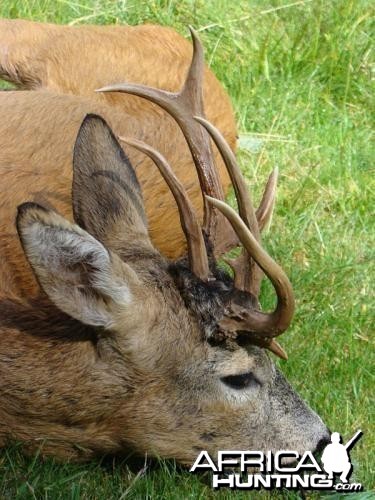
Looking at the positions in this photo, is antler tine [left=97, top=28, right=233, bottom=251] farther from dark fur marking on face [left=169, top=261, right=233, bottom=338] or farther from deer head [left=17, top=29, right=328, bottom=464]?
dark fur marking on face [left=169, top=261, right=233, bottom=338]

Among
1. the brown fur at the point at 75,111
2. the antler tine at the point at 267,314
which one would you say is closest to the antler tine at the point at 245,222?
the antler tine at the point at 267,314

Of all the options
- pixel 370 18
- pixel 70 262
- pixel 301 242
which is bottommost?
pixel 301 242

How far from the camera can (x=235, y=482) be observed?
4664 millimetres

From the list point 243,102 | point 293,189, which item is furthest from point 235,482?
point 243,102

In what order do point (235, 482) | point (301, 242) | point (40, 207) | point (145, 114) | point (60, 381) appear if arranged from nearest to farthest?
1. point (40, 207)
2. point (60, 381)
3. point (235, 482)
4. point (145, 114)
5. point (301, 242)

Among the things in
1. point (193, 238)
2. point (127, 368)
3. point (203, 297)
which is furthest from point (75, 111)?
point (127, 368)

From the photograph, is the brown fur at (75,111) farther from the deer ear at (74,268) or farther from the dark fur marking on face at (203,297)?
the dark fur marking on face at (203,297)

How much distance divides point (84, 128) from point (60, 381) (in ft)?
3.41

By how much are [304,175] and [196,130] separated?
2253 mm

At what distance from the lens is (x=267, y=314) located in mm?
4387

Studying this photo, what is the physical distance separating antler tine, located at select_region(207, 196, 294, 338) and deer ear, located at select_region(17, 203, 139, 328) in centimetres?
37

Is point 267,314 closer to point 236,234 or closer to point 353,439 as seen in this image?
point 236,234

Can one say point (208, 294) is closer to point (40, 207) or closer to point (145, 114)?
point (40, 207)

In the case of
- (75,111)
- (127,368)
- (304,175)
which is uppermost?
(75,111)
